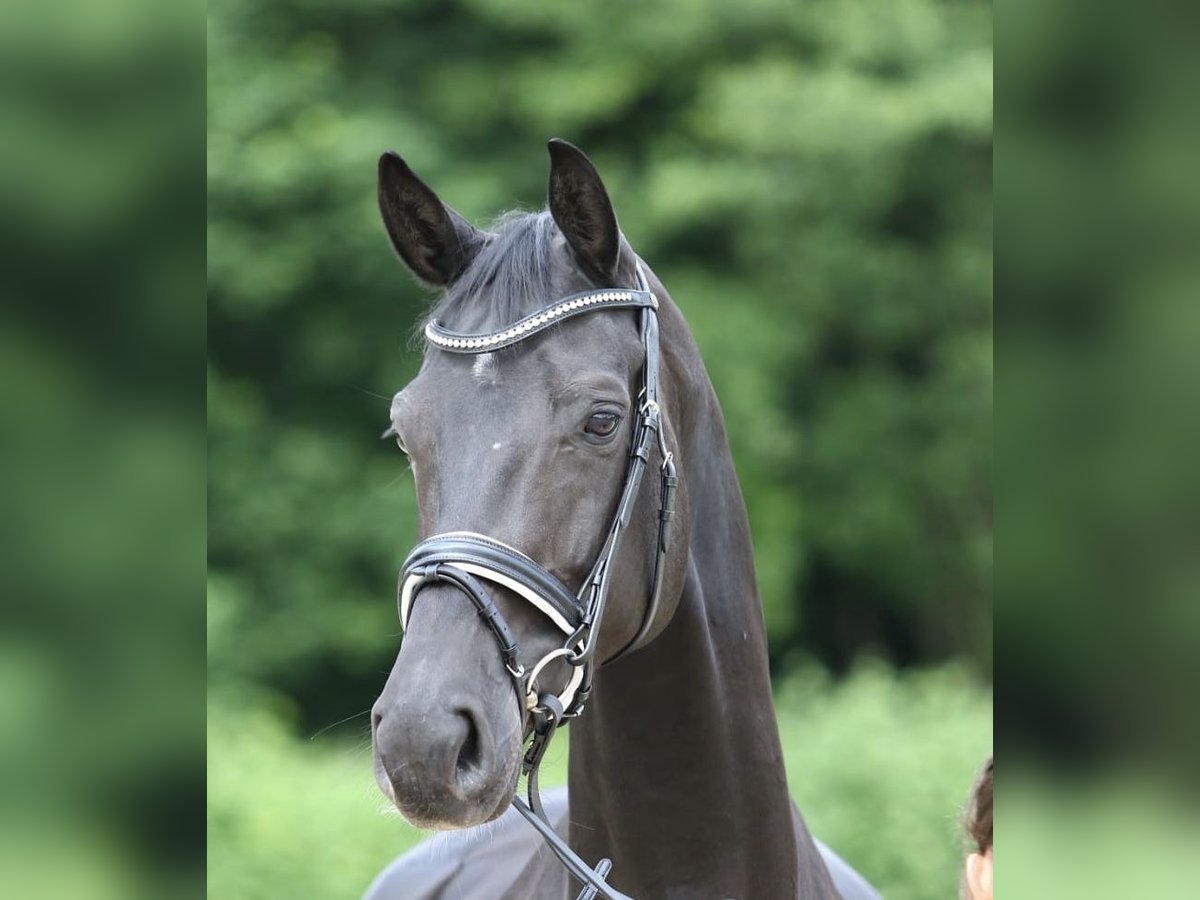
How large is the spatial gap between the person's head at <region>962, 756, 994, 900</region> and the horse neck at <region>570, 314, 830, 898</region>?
31 cm

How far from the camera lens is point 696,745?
227 cm

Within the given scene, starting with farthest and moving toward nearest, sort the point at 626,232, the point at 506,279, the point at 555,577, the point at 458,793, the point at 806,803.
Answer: the point at 626,232 < the point at 806,803 < the point at 506,279 < the point at 555,577 < the point at 458,793

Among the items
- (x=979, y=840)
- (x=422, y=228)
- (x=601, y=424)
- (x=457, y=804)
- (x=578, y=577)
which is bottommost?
(x=979, y=840)

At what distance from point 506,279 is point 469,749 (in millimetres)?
762

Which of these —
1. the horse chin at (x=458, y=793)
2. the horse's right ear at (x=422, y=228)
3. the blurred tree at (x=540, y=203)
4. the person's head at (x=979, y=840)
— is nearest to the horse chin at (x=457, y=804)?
the horse chin at (x=458, y=793)

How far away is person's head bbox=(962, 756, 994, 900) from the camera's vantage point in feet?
6.88

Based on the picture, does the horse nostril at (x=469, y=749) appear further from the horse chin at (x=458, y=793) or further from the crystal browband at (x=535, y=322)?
the crystal browband at (x=535, y=322)

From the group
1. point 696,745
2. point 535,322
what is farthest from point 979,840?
point 535,322

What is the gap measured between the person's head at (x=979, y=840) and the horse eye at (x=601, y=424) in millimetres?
889

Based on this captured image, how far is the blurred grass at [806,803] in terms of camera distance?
586 cm

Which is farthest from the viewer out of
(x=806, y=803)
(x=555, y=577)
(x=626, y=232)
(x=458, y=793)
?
(x=626, y=232)

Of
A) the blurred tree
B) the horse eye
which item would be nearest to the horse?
the horse eye

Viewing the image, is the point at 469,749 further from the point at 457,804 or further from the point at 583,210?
the point at 583,210
